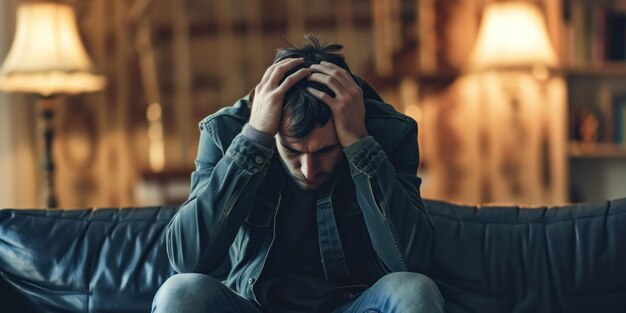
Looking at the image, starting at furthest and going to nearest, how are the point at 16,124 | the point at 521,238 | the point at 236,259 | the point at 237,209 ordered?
1. the point at 16,124
2. the point at 521,238
3. the point at 236,259
4. the point at 237,209

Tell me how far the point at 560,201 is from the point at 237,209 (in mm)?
2906

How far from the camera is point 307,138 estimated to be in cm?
207

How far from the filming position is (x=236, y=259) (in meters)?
2.26

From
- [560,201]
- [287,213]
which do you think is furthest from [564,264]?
[560,201]

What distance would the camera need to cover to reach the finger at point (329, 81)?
2121 millimetres

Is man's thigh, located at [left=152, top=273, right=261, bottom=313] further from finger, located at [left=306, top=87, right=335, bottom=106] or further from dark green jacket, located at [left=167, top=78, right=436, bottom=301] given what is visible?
finger, located at [left=306, top=87, right=335, bottom=106]

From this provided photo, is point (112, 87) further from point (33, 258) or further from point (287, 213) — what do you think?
point (287, 213)

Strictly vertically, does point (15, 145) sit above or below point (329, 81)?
below

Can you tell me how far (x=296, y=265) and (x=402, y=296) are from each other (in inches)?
15.1

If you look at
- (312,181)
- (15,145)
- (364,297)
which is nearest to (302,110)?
(312,181)

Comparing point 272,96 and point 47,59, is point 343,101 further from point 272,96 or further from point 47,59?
point 47,59

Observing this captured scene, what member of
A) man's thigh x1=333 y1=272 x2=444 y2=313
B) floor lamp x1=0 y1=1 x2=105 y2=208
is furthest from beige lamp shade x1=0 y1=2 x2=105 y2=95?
man's thigh x1=333 y1=272 x2=444 y2=313

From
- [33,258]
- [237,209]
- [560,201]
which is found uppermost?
[237,209]

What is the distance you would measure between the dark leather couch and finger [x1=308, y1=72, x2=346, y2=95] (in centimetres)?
53
